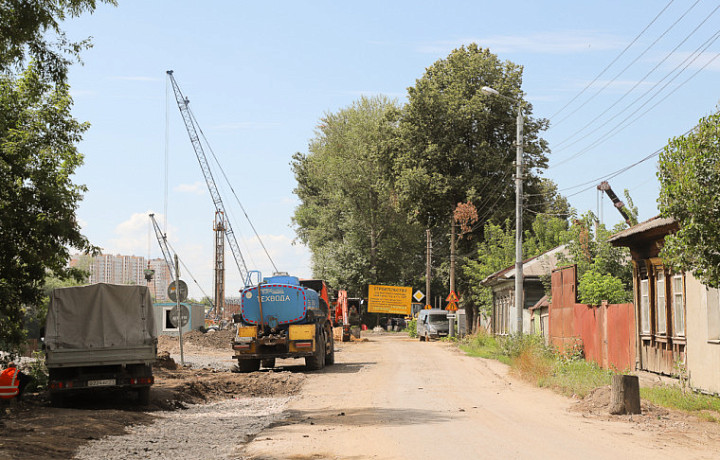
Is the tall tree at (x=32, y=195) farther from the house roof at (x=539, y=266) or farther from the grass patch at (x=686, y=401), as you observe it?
the house roof at (x=539, y=266)

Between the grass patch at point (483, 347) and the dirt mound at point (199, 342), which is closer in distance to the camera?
the grass patch at point (483, 347)

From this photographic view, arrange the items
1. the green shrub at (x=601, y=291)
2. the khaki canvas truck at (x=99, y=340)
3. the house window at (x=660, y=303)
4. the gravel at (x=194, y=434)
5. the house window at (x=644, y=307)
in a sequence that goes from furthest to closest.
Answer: the green shrub at (x=601, y=291) < the house window at (x=644, y=307) < the house window at (x=660, y=303) < the khaki canvas truck at (x=99, y=340) < the gravel at (x=194, y=434)

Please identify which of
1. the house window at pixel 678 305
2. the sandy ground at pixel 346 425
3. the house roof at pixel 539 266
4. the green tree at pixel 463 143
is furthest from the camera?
the green tree at pixel 463 143

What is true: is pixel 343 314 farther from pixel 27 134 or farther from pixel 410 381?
pixel 27 134

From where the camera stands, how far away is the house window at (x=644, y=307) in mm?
20812

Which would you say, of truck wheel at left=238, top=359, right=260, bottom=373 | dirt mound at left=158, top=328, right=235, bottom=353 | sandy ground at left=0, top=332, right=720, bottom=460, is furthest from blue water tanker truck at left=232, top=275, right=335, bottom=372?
dirt mound at left=158, top=328, right=235, bottom=353

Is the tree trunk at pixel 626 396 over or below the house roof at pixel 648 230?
below

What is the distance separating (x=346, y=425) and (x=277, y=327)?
1312cm

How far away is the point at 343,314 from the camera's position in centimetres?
5031

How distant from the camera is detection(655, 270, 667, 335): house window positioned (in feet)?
64.2

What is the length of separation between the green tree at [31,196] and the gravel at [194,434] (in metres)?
4.11

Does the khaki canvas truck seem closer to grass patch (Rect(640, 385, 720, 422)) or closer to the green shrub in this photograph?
grass patch (Rect(640, 385, 720, 422))

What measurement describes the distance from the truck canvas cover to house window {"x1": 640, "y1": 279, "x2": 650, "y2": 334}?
12520 mm

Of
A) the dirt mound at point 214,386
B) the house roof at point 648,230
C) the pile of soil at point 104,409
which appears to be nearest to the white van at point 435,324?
the pile of soil at point 104,409
